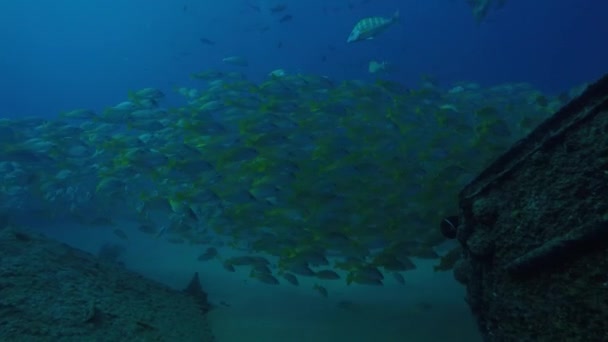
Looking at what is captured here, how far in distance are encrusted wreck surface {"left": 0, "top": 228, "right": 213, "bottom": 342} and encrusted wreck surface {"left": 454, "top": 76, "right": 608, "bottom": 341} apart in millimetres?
3393

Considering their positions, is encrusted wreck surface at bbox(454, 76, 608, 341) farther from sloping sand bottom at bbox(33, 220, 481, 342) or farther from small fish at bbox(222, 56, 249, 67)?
small fish at bbox(222, 56, 249, 67)

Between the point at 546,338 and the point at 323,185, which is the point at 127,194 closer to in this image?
the point at 323,185

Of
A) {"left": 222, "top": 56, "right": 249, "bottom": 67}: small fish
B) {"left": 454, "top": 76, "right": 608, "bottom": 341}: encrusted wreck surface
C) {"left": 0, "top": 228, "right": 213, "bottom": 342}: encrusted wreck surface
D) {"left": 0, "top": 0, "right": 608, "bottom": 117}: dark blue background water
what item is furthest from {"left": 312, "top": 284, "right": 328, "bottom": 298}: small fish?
{"left": 0, "top": 0, "right": 608, "bottom": 117}: dark blue background water

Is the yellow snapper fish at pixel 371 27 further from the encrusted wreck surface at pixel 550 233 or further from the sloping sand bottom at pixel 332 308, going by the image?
the encrusted wreck surface at pixel 550 233

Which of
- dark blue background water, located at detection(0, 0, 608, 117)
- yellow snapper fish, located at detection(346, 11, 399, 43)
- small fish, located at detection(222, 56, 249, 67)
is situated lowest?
yellow snapper fish, located at detection(346, 11, 399, 43)

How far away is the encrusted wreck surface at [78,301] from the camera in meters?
3.81

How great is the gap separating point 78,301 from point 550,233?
14.3 feet

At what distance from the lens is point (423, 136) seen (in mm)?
10461

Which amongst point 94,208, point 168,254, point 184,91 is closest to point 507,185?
point 168,254

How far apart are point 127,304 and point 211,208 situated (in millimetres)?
6463

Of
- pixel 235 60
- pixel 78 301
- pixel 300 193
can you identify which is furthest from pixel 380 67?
A: pixel 78 301

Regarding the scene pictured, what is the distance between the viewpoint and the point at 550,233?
2.58 metres

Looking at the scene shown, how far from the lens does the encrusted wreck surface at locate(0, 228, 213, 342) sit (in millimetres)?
3809

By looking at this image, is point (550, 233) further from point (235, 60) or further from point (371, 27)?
point (235, 60)
